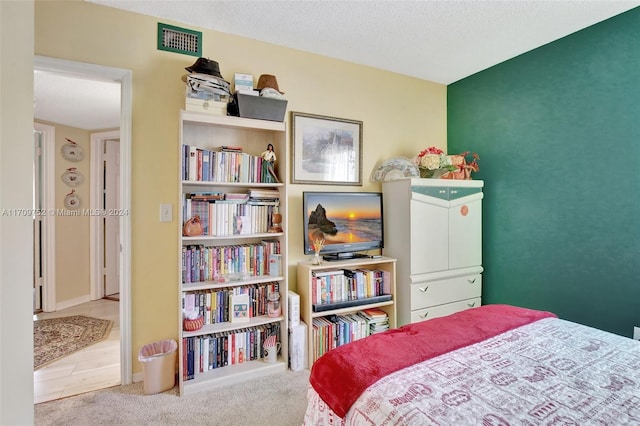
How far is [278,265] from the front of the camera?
2441mm

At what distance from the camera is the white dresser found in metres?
2.71

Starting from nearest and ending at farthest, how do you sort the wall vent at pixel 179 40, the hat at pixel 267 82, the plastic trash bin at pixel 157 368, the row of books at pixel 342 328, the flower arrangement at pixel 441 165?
the plastic trash bin at pixel 157 368 < the wall vent at pixel 179 40 < the hat at pixel 267 82 < the row of books at pixel 342 328 < the flower arrangement at pixel 441 165

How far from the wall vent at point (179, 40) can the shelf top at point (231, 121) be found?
59 centimetres

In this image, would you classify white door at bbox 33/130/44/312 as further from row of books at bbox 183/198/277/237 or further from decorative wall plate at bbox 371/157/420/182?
decorative wall plate at bbox 371/157/420/182

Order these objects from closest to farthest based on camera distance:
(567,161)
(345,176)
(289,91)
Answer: (567,161), (289,91), (345,176)

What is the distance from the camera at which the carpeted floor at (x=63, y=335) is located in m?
2.67

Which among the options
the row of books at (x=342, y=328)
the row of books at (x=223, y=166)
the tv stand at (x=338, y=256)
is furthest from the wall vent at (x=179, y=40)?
the row of books at (x=342, y=328)

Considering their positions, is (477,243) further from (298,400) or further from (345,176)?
(298,400)

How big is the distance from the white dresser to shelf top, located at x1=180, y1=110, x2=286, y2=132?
1185mm

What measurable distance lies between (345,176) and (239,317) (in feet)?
4.91

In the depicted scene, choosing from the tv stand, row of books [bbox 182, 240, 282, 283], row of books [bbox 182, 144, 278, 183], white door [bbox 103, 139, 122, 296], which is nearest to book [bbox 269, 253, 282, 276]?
row of books [bbox 182, 240, 282, 283]

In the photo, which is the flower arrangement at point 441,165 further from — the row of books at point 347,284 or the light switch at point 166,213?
the light switch at point 166,213

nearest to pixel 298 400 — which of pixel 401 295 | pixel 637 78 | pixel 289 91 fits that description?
pixel 401 295

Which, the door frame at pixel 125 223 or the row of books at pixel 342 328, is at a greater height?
the door frame at pixel 125 223
